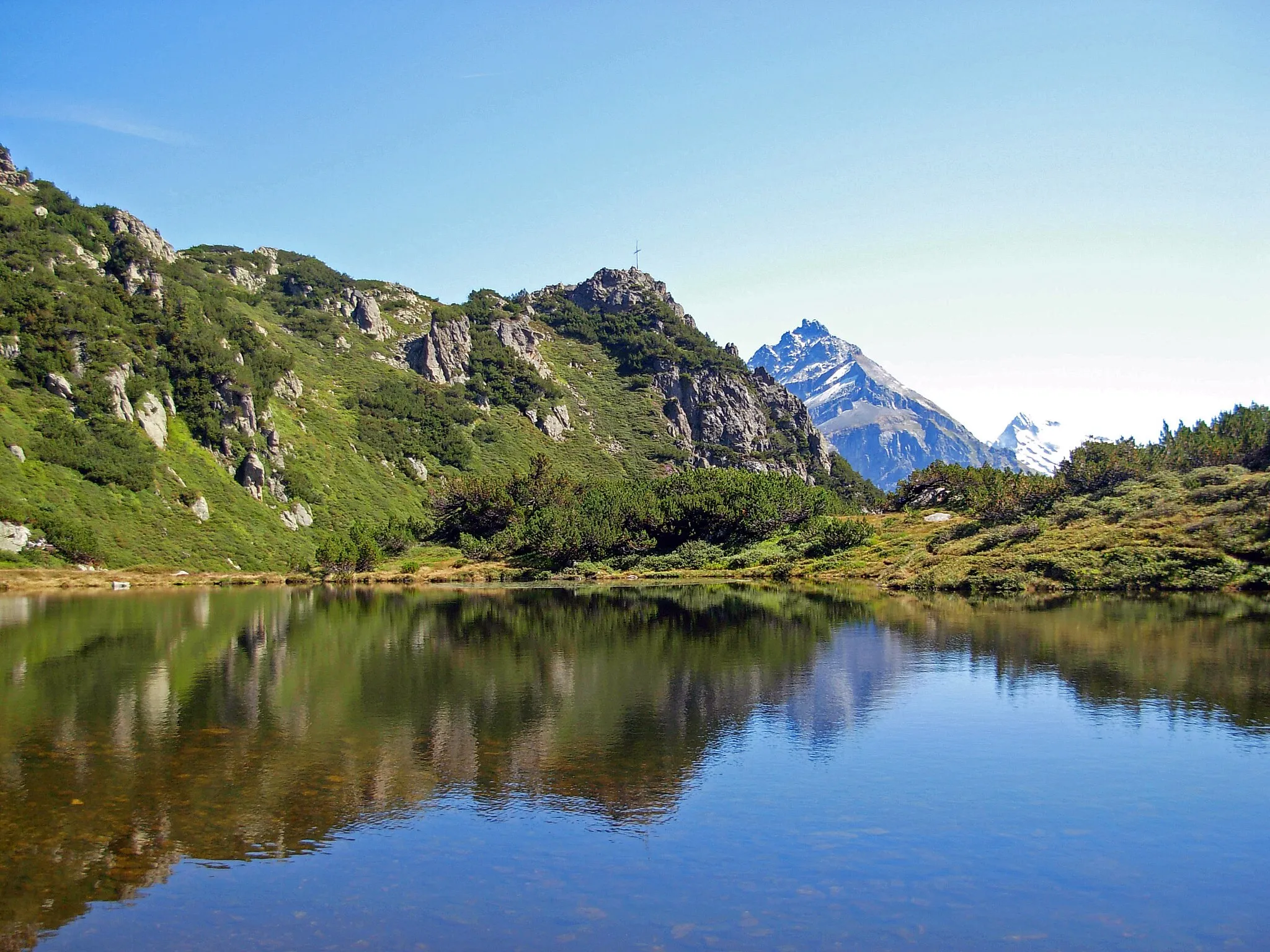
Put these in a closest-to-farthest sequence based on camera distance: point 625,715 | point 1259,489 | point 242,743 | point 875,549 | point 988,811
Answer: point 988,811, point 242,743, point 625,715, point 1259,489, point 875,549

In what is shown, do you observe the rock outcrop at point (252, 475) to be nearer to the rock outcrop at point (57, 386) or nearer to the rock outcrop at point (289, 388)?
the rock outcrop at point (57, 386)

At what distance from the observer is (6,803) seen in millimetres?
22891

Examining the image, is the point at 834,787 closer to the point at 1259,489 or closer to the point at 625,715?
the point at 625,715

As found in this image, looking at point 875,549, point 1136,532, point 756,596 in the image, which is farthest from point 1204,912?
point 875,549

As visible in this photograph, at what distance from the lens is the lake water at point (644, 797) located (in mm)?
16547

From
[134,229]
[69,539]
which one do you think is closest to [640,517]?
[69,539]

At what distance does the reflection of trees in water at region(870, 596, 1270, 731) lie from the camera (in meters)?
34.7

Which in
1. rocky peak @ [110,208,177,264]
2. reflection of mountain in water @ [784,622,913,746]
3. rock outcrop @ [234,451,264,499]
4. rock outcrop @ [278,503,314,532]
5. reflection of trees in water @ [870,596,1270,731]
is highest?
rocky peak @ [110,208,177,264]

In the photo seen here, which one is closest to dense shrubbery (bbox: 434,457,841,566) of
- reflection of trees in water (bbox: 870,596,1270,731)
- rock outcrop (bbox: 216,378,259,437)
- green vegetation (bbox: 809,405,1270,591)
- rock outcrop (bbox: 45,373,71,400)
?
green vegetation (bbox: 809,405,1270,591)

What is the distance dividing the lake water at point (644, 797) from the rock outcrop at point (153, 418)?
107m

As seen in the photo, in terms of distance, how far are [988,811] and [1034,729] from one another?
975 centimetres

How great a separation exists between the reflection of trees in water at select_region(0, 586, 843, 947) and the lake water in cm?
16

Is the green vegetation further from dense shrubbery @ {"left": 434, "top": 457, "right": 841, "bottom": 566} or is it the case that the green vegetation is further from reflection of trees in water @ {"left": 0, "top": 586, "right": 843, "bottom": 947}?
reflection of trees in water @ {"left": 0, "top": 586, "right": 843, "bottom": 947}

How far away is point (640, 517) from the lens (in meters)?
116
